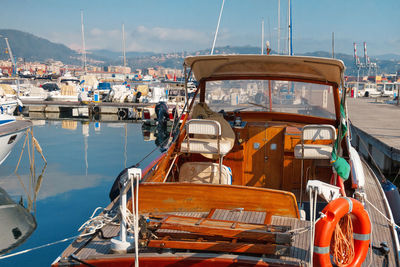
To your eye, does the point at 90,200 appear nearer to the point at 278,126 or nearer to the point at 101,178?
the point at 101,178

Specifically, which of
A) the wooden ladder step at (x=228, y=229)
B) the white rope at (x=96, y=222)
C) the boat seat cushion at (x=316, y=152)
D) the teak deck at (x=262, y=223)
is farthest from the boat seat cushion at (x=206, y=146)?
the wooden ladder step at (x=228, y=229)

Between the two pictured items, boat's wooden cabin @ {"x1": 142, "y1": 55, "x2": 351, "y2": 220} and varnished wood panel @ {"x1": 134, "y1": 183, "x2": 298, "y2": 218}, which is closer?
varnished wood panel @ {"x1": 134, "y1": 183, "x2": 298, "y2": 218}

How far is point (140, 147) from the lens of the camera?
58.4 feet

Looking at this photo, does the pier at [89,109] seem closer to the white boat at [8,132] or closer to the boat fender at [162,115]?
the boat fender at [162,115]

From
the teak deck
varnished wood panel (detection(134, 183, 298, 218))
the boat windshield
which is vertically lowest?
the teak deck

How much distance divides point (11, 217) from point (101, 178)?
3.67 m

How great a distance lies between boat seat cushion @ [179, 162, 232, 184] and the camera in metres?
5.73

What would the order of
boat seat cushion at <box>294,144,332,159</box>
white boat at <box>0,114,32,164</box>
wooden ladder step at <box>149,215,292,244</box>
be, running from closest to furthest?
wooden ladder step at <box>149,215,292,244</box>
boat seat cushion at <box>294,144,332,159</box>
white boat at <box>0,114,32,164</box>

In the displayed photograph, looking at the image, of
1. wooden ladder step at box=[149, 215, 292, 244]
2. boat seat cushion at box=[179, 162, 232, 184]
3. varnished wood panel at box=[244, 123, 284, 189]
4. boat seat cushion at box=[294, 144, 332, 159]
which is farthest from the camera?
varnished wood panel at box=[244, 123, 284, 189]

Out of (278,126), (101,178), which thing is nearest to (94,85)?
(101,178)

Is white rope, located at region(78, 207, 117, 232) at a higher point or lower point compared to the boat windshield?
lower

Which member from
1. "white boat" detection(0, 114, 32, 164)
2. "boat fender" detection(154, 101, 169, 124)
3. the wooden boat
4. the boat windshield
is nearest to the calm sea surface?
"white boat" detection(0, 114, 32, 164)

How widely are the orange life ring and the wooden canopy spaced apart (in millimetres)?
2376

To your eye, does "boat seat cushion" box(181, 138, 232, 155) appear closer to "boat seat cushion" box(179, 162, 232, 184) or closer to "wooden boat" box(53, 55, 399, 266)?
"wooden boat" box(53, 55, 399, 266)
